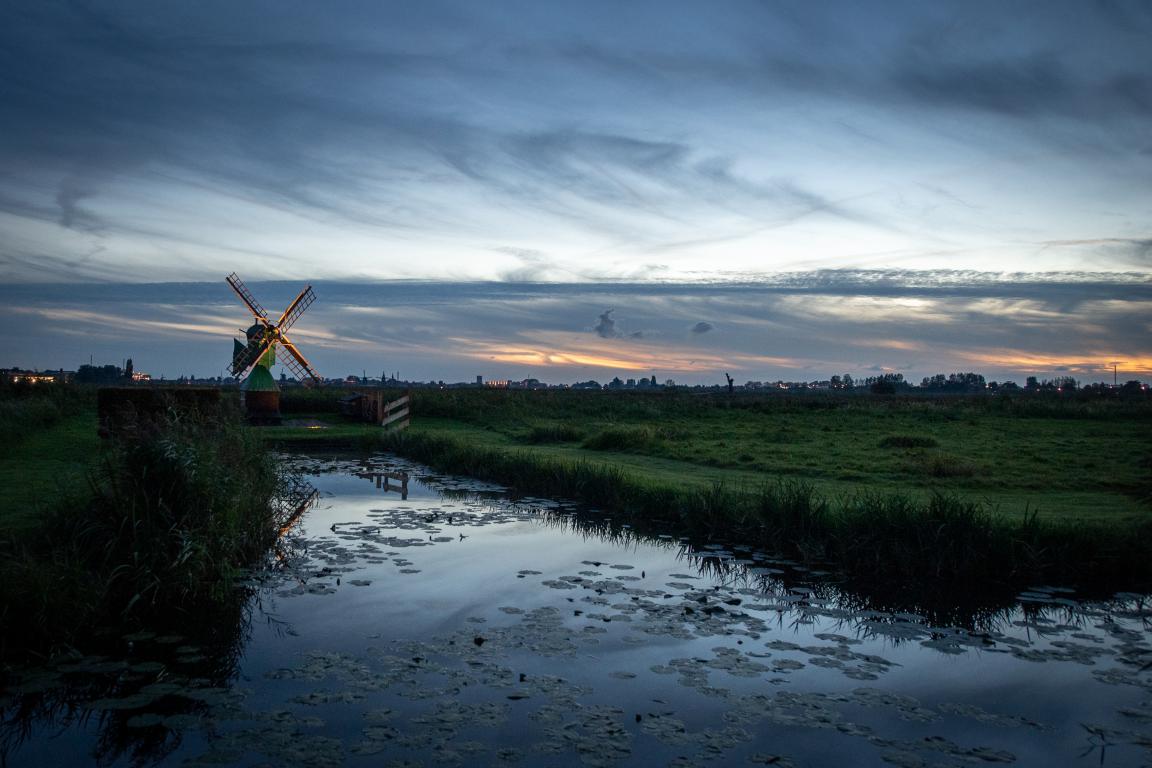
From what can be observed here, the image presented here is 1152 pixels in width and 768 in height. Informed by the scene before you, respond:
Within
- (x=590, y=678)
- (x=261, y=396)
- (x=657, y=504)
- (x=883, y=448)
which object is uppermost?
(x=261, y=396)

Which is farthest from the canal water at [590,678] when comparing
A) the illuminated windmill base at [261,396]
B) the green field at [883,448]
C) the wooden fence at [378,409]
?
the illuminated windmill base at [261,396]

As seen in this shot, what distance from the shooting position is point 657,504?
56.7ft

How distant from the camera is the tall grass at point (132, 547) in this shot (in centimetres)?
840

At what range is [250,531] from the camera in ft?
42.2

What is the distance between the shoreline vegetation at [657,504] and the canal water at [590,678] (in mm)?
767

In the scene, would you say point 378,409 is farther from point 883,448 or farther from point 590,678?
point 590,678

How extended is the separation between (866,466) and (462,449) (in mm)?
12699

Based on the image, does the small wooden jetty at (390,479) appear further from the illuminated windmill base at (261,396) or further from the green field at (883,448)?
the illuminated windmill base at (261,396)

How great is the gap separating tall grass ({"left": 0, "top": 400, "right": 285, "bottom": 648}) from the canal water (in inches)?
24.1

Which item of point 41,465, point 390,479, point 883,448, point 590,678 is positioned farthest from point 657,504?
point 41,465

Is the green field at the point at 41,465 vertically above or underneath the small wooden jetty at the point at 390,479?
above

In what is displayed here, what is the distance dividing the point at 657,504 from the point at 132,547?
34.6 feet

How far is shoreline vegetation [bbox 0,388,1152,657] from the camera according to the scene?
9953 mm

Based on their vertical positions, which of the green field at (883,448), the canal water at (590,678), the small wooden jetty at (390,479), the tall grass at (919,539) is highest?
the green field at (883,448)
